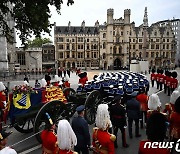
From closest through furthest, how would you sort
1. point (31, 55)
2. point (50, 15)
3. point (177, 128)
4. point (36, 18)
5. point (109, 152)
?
1. point (109, 152)
2. point (177, 128)
3. point (36, 18)
4. point (50, 15)
5. point (31, 55)

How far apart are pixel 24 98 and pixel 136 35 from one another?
7525cm

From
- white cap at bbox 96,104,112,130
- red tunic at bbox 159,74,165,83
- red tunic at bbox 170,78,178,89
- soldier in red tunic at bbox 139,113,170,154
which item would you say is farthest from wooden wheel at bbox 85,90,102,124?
red tunic at bbox 159,74,165,83

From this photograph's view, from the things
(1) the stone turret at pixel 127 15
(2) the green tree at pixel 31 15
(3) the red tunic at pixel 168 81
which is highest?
(1) the stone turret at pixel 127 15

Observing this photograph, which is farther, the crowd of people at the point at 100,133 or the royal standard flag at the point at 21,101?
the royal standard flag at the point at 21,101

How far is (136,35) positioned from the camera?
260ft

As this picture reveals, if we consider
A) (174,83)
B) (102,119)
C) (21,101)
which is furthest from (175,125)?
(174,83)

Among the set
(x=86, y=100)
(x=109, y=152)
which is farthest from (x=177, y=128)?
(x=86, y=100)

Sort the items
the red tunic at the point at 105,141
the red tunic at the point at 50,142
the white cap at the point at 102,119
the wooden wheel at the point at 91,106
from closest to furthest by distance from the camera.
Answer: the red tunic at the point at 105,141
the white cap at the point at 102,119
the red tunic at the point at 50,142
the wooden wheel at the point at 91,106

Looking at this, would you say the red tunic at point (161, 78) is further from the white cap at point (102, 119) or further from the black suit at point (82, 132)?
the white cap at point (102, 119)

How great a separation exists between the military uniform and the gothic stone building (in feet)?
235

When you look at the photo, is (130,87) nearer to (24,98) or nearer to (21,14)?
(24,98)

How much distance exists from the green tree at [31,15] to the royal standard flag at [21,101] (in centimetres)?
1002

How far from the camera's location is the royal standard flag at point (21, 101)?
25.0 feet

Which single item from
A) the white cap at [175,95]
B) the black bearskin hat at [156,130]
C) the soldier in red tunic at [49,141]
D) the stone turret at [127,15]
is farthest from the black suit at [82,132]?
the stone turret at [127,15]
